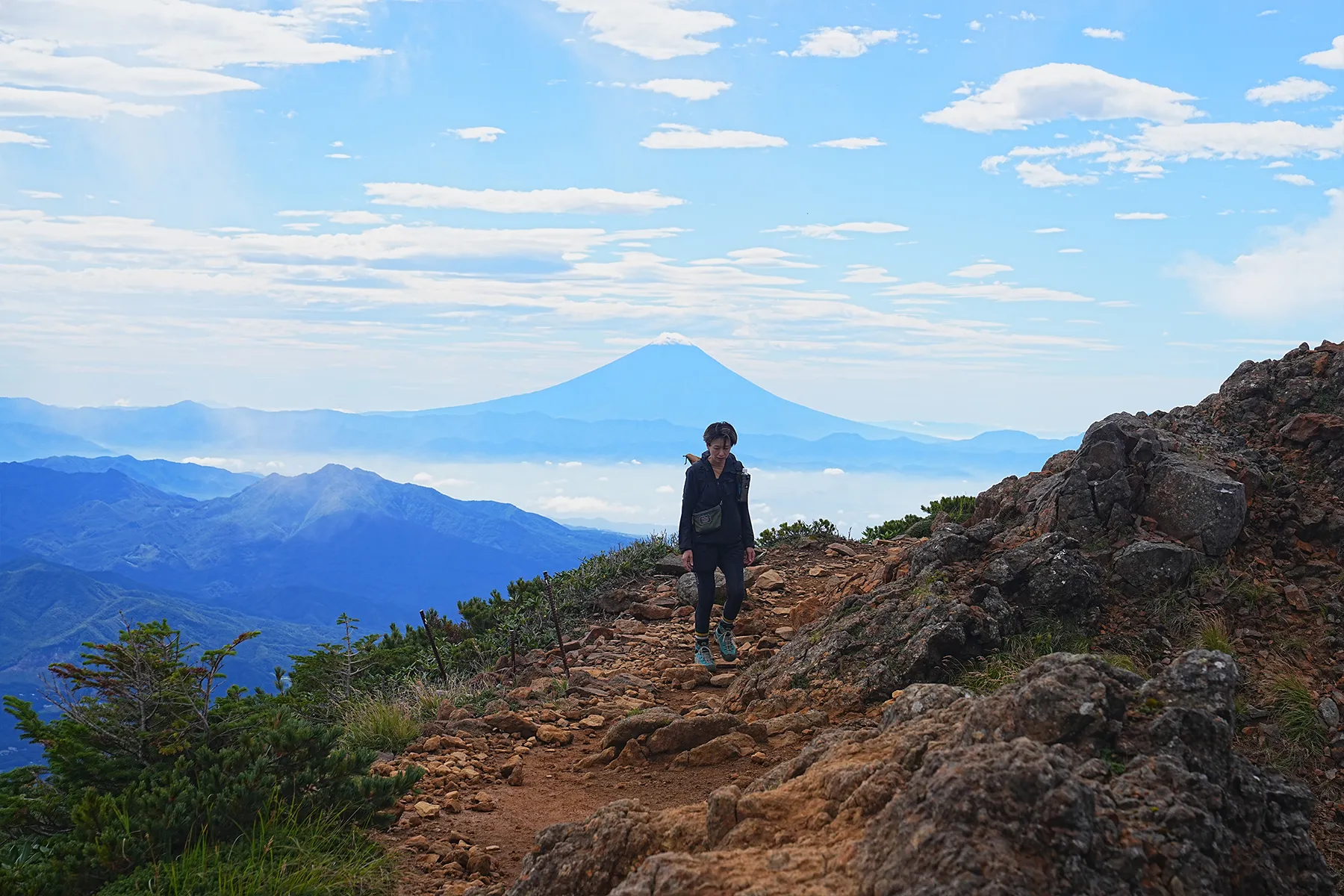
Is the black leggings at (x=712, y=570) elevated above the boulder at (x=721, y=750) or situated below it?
above

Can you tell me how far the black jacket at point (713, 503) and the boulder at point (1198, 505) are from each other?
3705 mm

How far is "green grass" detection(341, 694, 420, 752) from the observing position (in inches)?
326

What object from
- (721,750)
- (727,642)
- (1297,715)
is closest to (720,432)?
(727,642)

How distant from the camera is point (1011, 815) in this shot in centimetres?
342

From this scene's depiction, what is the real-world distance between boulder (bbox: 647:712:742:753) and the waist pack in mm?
2724

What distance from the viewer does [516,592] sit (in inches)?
661

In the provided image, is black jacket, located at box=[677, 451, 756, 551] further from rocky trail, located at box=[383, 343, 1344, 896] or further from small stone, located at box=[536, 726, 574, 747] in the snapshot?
small stone, located at box=[536, 726, 574, 747]

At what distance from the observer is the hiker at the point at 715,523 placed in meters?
9.83

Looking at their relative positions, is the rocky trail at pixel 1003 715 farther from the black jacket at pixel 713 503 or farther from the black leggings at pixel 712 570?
the black jacket at pixel 713 503

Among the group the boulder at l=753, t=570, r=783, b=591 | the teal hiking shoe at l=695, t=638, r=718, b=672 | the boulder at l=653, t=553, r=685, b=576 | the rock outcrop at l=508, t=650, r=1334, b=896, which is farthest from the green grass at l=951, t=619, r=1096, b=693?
the boulder at l=653, t=553, r=685, b=576

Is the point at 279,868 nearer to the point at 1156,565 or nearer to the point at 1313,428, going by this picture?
the point at 1156,565

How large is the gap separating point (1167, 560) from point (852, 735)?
3.89 m

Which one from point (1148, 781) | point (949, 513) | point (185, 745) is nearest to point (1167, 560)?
point (1148, 781)

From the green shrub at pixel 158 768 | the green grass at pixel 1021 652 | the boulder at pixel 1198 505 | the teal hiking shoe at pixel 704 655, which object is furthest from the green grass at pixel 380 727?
the boulder at pixel 1198 505
